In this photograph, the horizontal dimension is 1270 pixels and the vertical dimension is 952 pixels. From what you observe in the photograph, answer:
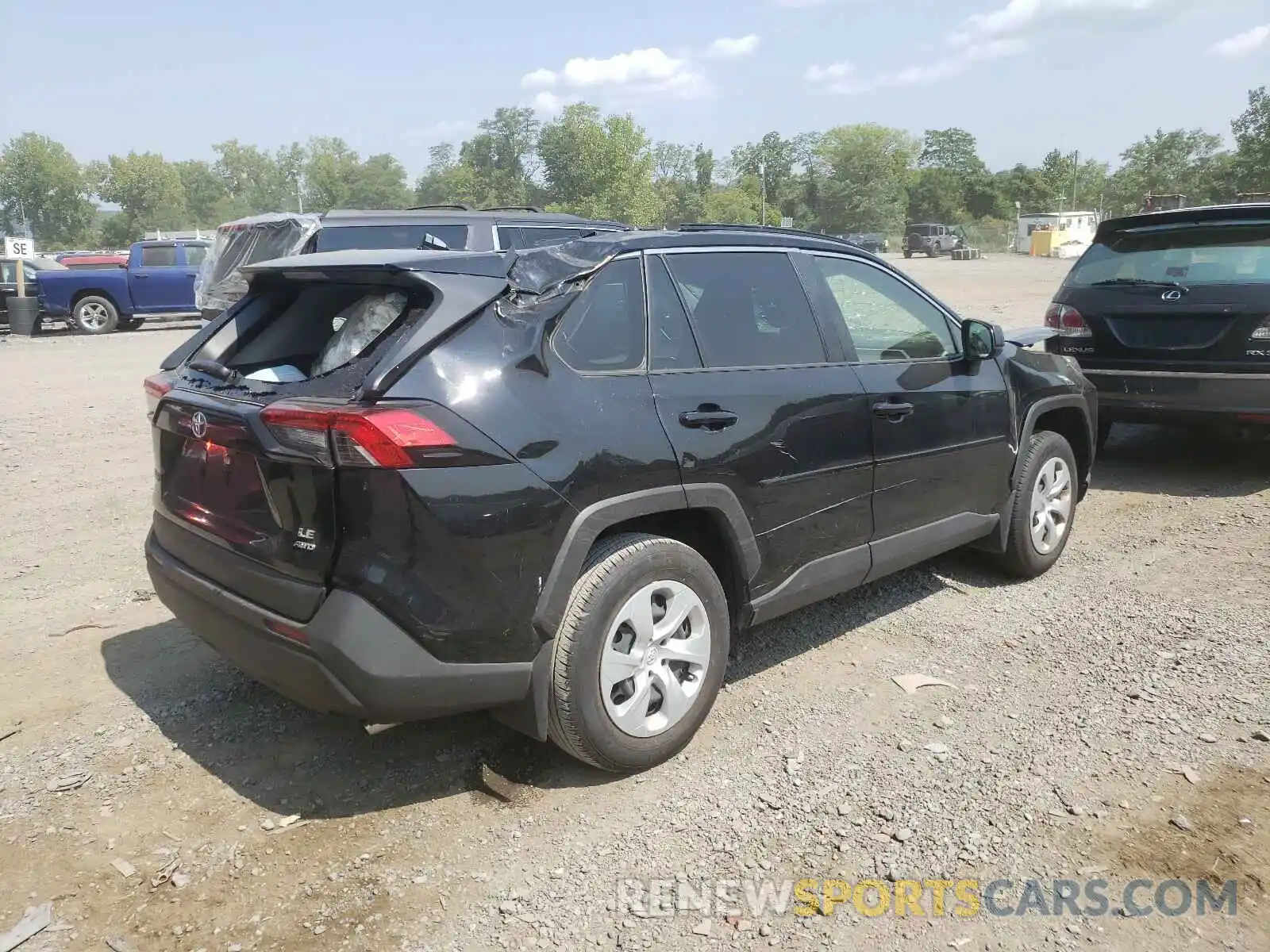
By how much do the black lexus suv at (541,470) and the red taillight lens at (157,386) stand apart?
0.03 meters

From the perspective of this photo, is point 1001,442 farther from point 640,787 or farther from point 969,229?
point 969,229

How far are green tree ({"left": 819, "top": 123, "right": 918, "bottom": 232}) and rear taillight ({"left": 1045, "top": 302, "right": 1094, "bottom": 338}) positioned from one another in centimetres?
9305

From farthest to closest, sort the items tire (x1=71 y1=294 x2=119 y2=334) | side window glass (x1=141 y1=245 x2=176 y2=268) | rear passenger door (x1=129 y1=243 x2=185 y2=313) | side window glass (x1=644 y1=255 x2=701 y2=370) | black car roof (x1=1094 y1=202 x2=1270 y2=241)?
side window glass (x1=141 y1=245 x2=176 y2=268) → rear passenger door (x1=129 y1=243 x2=185 y2=313) → tire (x1=71 y1=294 x2=119 y2=334) → black car roof (x1=1094 y1=202 x2=1270 y2=241) → side window glass (x1=644 y1=255 x2=701 y2=370)

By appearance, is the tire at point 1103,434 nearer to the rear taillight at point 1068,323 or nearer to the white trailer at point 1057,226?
the rear taillight at point 1068,323

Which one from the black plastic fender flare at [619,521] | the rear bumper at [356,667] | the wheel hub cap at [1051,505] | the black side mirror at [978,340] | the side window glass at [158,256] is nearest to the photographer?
the rear bumper at [356,667]

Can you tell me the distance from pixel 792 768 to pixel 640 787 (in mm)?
525

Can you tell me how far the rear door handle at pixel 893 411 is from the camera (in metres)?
3.99

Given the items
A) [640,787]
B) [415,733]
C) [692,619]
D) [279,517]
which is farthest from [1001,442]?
[279,517]

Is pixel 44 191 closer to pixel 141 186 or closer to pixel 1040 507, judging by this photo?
pixel 141 186

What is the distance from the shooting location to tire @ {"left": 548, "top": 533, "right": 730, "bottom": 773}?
3.02m

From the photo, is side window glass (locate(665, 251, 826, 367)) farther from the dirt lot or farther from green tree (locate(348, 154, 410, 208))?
green tree (locate(348, 154, 410, 208))

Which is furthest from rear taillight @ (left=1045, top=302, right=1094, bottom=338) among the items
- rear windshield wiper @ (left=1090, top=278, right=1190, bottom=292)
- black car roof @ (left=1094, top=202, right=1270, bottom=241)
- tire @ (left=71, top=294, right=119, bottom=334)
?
tire @ (left=71, top=294, right=119, bottom=334)

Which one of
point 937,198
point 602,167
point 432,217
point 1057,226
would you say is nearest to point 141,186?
point 602,167

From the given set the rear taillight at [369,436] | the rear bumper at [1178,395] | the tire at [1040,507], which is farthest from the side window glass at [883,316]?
the rear bumper at [1178,395]
